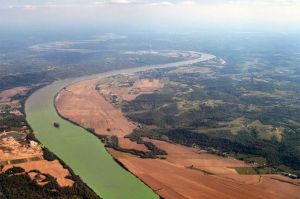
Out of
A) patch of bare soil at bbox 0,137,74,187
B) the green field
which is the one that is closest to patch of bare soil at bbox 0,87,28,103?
the green field

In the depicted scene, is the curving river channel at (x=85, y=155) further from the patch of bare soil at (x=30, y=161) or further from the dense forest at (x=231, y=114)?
the dense forest at (x=231, y=114)

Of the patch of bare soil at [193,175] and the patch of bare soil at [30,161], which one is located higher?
the patch of bare soil at [30,161]

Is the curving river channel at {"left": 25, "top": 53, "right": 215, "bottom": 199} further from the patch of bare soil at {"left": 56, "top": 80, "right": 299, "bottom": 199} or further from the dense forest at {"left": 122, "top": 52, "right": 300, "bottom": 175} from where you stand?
the dense forest at {"left": 122, "top": 52, "right": 300, "bottom": 175}

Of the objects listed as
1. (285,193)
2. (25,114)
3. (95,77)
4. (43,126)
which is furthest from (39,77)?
(285,193)

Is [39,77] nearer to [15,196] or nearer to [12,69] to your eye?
[12,69]

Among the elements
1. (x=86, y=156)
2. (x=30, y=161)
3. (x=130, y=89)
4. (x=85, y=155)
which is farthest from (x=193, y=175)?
(x=130, y=89)

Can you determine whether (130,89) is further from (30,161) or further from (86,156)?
(30,161)

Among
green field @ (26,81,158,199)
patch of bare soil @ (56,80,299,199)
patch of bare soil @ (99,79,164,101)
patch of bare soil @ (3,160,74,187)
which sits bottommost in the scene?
green field @ (26,81,158,199)

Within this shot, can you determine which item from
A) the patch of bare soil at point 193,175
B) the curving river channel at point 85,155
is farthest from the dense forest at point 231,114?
the curving river channel at point 85,155

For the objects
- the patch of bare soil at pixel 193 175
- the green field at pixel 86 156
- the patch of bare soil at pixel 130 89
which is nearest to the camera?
the patch of bare soil at pixel 193 175
